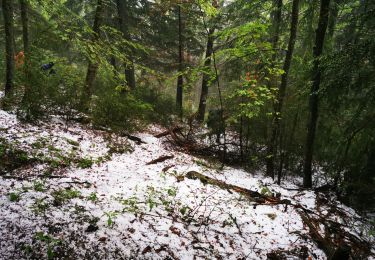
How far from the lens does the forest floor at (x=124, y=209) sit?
11.9 ft

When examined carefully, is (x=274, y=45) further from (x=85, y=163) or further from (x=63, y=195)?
(x=63, y=195)

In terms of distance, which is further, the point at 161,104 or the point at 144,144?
the point at 161,104

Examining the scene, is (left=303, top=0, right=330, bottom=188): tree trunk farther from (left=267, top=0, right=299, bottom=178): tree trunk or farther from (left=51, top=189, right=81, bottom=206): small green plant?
(left=51, top=189, right=81, bottom=206): small green plant

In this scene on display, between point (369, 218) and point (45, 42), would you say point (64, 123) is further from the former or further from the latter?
point (369, 218)

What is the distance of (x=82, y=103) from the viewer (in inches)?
340

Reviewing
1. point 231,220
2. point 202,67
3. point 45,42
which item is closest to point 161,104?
point 202,67

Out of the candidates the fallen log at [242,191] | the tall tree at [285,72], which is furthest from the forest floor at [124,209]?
the tall tree at [285,72]

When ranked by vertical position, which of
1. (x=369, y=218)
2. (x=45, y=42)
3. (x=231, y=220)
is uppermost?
(x=45, y=42)

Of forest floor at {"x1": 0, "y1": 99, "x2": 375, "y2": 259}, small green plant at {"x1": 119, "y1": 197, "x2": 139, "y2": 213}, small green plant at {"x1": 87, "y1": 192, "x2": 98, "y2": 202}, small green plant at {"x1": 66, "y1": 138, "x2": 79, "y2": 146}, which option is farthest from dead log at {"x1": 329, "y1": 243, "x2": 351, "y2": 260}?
small green plant at {"x1": 66, "y1": 138, "x2": 79, "y2": 146}

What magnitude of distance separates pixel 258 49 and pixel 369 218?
5438mm

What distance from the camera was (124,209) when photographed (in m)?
4.60

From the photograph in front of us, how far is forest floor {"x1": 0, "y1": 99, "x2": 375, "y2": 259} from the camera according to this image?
3.62 m

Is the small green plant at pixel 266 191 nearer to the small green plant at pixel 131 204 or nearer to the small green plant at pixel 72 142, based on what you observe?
the small green plant at pixel 131 204

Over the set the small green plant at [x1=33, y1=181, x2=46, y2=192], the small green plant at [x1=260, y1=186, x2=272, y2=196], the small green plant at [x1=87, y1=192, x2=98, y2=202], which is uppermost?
the small green plant at [x1=33, y1=181, x2=46, y2=192]
